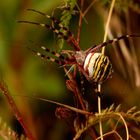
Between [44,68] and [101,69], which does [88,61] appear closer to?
[101,69]

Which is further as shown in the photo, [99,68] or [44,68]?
[44,68]

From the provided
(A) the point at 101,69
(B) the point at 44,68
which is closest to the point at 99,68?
(A) the point at 101,69

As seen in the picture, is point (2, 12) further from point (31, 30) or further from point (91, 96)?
point (91, 96)

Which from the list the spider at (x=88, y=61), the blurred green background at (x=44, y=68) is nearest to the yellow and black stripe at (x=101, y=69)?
the spider at (x=88, y=61)

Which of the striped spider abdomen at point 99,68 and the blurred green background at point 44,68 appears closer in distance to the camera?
the striped spider abdomen at point 99,68

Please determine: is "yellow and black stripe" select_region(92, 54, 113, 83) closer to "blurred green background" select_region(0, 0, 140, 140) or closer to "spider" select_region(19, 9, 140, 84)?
"spider" select_region(19, 9, 140, 84)

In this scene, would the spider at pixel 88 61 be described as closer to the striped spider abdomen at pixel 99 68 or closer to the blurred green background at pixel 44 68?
the striped spider abdomen at pixel 99 68

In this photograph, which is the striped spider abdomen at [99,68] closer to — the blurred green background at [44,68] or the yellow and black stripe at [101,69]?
the yellow and black stripe at [101,69]

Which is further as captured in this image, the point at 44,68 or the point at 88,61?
the point at 44,68
